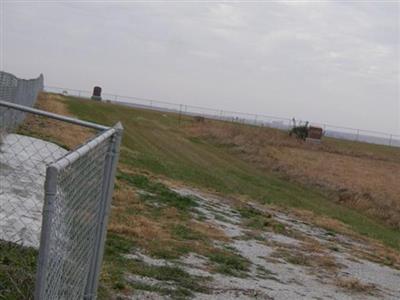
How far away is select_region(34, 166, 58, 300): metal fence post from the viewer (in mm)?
2873

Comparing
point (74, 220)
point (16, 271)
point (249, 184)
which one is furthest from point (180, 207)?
point (249, 184)

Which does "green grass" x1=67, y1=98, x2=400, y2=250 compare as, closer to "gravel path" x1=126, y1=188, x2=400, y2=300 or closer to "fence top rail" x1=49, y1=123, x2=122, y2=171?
"gravel path" x1=126, y1=188, x2=400, y2=300

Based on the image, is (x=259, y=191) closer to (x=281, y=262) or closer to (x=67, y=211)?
(x=281, y=262)

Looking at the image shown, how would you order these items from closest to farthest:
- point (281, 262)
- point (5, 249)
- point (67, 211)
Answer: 1. point (67, 211)
2. point (5, 249)
3. point (281, 262)

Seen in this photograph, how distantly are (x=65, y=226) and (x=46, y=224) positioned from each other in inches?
36.5

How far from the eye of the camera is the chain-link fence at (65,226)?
3064 mm

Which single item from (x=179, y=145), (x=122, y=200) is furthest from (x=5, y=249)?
(x=179, y=145)

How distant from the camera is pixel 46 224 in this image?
293 cm

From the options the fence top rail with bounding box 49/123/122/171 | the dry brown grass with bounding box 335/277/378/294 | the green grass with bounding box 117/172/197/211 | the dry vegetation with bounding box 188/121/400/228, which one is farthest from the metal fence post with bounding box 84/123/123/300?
the dry vegetation with bounding box 188/121/400/228

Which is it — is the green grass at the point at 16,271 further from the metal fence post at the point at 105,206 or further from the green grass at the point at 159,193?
the green grass at the point at 159,193

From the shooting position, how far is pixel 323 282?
8.49 metres

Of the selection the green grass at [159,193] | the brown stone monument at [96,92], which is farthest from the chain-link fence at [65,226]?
the brown stone monument at [96,92]

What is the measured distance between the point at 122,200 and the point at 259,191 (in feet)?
30.2

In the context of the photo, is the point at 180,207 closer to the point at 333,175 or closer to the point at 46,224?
the point at 46,224
